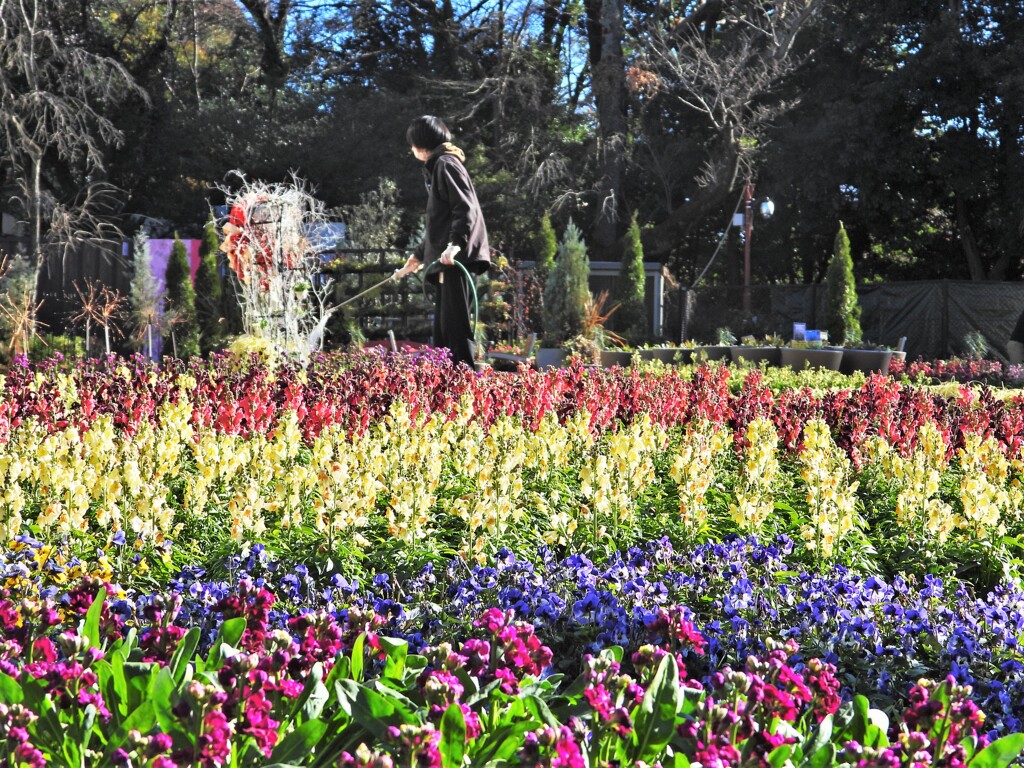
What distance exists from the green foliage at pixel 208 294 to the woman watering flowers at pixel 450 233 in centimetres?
1052

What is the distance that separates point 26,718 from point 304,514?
2.40 metres

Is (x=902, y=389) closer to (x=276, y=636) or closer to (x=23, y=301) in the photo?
(x=276, y=636)

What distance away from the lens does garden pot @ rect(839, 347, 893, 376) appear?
13.3m

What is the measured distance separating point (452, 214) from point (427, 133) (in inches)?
25.4

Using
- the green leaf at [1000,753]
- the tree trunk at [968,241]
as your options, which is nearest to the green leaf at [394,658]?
the green leaf at [1000,753]

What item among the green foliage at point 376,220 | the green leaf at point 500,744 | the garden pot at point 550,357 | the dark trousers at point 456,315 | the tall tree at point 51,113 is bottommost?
the green leaf at point 500,744

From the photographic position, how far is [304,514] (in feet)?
13.5

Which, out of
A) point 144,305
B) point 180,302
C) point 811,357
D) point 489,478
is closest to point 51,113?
point 144,305

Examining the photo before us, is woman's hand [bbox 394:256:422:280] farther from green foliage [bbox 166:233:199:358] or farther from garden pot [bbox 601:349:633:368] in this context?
green foliage [bbox 166:233:199:358]

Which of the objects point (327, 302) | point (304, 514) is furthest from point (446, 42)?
point (304, 514)

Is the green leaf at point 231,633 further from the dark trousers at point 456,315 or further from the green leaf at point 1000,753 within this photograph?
the dark trousers at point 456,315

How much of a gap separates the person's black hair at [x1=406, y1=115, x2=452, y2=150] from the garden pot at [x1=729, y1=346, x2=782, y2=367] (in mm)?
6793

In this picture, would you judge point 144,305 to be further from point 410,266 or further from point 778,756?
point 778,756

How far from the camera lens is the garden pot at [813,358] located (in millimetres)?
13562
